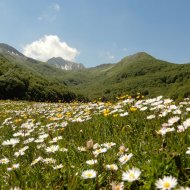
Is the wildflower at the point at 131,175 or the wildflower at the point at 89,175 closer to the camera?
the wildflower at the point at 131,175

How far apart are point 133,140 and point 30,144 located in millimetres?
1970

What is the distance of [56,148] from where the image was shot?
15.5 ft

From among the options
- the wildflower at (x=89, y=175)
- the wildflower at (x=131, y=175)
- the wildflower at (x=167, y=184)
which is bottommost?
the wildflower at (x=89, y=175)

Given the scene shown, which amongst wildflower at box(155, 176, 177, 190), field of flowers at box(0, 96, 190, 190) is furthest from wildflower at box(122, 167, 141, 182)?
wildflower at box(155, 176, 177, 190)

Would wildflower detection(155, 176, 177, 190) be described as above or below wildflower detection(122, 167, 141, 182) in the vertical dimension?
above

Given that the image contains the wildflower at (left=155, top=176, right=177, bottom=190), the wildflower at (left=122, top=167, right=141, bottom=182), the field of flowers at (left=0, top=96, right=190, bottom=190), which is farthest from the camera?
the field of flowers at (left=0, top=96, right=190, bottom=190)

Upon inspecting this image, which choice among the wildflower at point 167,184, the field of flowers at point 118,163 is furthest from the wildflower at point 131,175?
the wildflower at point 167,184

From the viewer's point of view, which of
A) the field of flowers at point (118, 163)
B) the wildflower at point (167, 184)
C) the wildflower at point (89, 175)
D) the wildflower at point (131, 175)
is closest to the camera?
the wildflower at point (167, 184)

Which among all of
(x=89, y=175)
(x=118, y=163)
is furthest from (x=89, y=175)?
(x=118, y=163)

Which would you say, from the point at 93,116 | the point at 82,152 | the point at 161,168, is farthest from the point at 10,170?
the point at 93,116

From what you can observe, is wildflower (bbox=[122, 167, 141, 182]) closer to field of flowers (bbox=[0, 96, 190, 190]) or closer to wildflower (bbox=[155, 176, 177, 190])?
field of flowers (bbox=[0, 96, 190, 190])

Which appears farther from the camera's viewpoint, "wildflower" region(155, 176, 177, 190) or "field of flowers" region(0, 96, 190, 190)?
"field of flowers" region(0, 96, 190, 190)

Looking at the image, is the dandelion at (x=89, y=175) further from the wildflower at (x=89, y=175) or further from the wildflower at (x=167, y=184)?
the wildflower at (x=167, y=184)

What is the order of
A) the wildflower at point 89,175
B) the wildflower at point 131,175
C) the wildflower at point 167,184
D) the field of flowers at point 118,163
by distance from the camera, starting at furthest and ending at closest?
the wildflower at point 89,175 → the field of flowers at point 118,163 → the wildflower at point 131,175 → the wildflower at point 167,184
